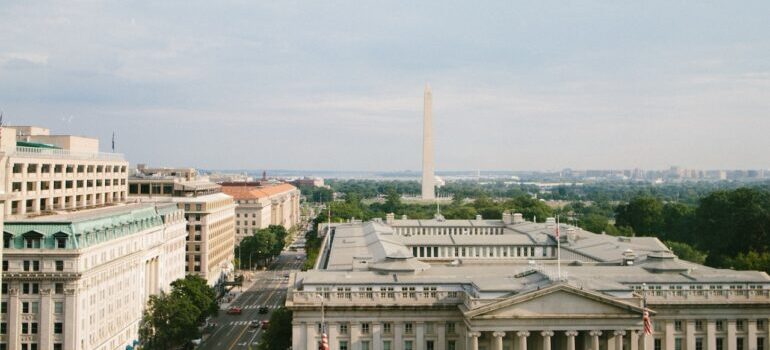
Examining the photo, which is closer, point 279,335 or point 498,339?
point 498,339

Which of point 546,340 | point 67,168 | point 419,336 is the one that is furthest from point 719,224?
point 67,168

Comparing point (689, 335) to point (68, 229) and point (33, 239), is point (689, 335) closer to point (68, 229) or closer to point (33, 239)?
point (68, 229)

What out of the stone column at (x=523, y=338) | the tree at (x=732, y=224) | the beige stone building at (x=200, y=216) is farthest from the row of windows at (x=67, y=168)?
the tree at (x=732, y=224)

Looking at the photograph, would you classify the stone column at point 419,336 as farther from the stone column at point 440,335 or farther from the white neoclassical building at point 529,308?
the stone column at point 440,335

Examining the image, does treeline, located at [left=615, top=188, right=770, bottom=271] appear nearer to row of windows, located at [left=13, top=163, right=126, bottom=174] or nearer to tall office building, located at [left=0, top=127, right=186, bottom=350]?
tall office building, located at [left=0, top=127, right=186, bottom=350]

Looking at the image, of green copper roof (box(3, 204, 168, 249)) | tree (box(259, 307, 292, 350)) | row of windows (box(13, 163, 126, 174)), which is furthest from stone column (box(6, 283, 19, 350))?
tree (box(259, 307, 292, 350))

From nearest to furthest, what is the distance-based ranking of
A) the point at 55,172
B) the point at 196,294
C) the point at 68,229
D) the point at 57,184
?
the point at 68,229 → the point at 55,172 → the point at 57,184 → the point at 196,294

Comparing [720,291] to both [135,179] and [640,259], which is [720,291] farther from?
[135,179]
